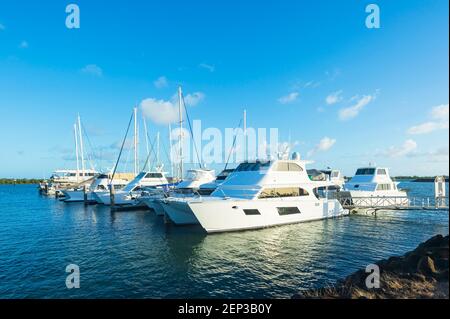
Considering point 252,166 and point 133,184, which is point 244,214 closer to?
point 252,166

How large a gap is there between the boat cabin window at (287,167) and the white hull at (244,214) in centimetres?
264

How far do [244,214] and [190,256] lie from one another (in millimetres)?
5794

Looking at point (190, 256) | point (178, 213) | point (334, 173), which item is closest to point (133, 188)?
point (178, 213)

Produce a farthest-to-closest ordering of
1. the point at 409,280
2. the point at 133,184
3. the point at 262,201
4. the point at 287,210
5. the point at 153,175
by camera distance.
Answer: the point at 153,175, the point at 133,184, the point at 287,210, the point at 262,201, the point at 409,280

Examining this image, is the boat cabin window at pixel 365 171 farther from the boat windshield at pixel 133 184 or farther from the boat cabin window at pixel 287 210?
the boat windshield at pixel 133 184

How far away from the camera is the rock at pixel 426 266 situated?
803 cm

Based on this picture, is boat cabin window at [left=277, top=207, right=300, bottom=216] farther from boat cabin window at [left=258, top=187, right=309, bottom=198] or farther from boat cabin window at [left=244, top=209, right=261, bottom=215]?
boat cabin window at [left=244, top=209, right=261, bottom=215]

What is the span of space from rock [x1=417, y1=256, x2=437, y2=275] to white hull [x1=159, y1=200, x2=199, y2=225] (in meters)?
13.5

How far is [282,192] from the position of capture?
832 inches

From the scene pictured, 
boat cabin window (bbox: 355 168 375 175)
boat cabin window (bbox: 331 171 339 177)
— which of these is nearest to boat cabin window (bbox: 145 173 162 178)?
boat cabin window (bbox: 331 171 339 177)

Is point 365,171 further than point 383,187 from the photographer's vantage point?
Yes

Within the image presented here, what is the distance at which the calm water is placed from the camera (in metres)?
10.1
